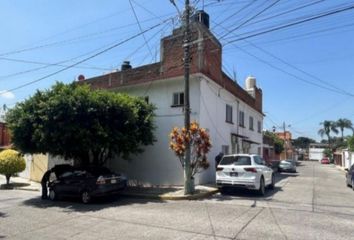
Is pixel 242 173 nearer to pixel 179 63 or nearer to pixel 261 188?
pixel 261 188

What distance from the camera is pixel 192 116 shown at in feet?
58.2

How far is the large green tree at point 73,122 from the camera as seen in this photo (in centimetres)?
1423

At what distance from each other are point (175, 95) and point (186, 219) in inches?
381

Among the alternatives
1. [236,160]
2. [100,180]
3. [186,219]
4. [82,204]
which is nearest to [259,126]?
[236,160]

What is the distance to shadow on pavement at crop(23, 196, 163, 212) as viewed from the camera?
12.6 metres

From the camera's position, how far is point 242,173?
14.7m

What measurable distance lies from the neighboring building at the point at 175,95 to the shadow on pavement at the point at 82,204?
407 cm

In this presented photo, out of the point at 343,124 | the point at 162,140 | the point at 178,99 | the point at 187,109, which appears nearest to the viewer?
the point at 187,109

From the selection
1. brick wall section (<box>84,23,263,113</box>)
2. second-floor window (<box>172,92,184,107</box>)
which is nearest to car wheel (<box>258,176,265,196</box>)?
second-floor window (<box>172,92,184,107</box>)

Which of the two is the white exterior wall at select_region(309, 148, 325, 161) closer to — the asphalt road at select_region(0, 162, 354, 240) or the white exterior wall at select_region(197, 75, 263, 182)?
the white exterior wall at select_region(197, 75, 263, 182)

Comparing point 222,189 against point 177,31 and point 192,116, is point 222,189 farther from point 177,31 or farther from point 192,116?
point 177,31

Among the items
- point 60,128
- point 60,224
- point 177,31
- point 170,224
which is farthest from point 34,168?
point 170,224

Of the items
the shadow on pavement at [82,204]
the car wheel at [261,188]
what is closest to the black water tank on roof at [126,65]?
the shadow on pavement at [82,204]

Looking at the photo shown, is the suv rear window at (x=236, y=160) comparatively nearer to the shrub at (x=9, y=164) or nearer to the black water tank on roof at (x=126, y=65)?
the black water tank on roof at (x=126, y=65)
